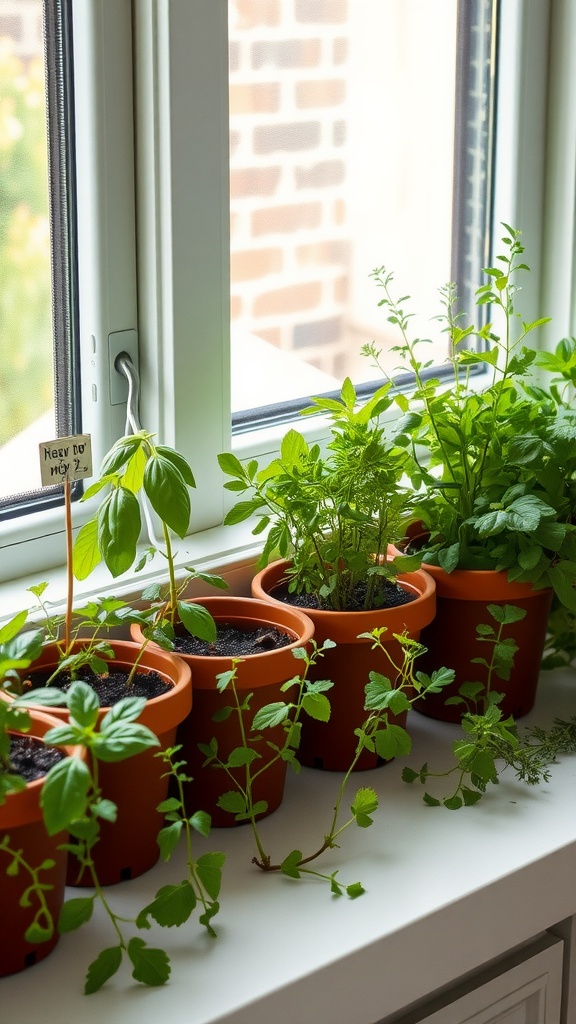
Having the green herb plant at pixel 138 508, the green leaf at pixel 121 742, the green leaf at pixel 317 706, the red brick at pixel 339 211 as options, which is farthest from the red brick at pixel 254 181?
the green leaf at pixel 121 742

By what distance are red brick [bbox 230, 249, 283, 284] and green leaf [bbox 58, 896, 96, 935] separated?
82 cm

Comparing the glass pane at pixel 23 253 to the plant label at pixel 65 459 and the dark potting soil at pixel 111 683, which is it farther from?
the dark potting soil at pixel 111 683

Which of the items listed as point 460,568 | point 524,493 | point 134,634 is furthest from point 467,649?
point 134,634

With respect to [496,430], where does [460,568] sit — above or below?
below

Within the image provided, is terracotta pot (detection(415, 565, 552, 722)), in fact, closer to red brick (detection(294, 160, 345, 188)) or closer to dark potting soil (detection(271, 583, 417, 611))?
dark potting soil (detection(271, 583, 417, 611))

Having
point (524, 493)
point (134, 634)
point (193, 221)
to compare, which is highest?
point (193, 221)

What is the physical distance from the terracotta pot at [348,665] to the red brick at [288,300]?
0.42 m

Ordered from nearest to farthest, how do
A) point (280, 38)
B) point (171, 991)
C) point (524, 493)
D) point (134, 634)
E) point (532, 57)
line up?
1. point (171, 991)
2. point (134, 634)
3. point (524, 493)
4. point (280, 38)
5. point (532, 57)

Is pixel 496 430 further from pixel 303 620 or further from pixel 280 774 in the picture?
pixel 280 774

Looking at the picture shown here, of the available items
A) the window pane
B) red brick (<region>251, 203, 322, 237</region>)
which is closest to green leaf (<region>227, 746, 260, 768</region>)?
the window pane

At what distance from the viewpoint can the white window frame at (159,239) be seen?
4.41ft

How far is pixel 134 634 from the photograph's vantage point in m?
1.25

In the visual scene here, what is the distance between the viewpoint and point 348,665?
131cm

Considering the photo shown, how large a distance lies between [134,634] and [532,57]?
1.05 metres
